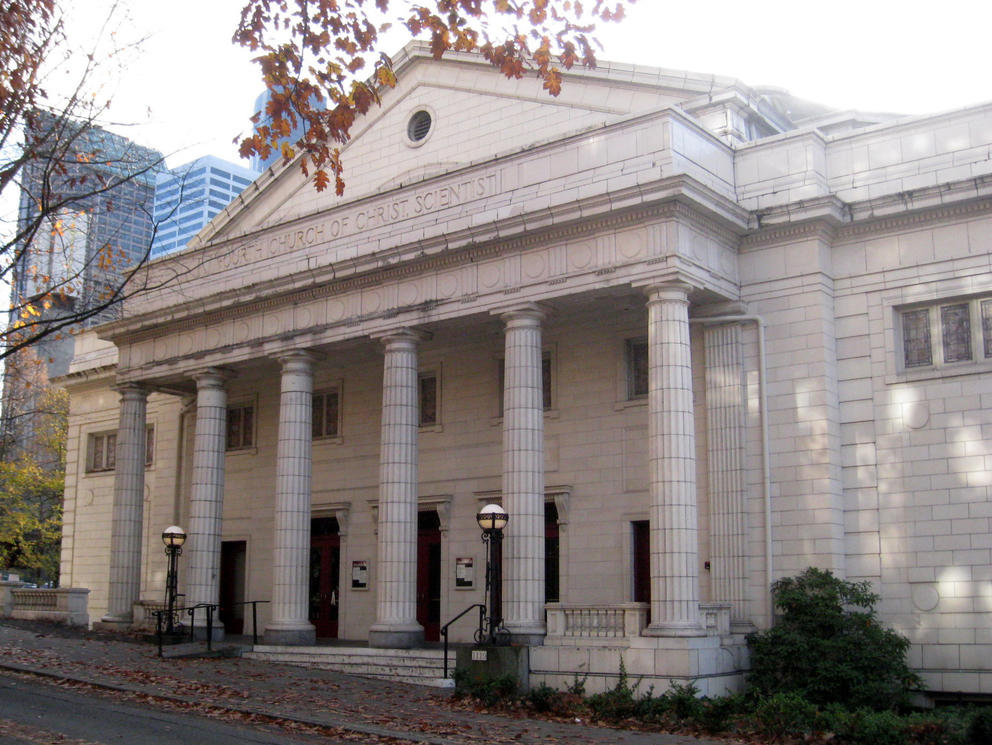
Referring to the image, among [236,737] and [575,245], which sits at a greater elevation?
[575,245]

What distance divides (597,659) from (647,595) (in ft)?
12.3

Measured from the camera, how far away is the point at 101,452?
35.5 meters

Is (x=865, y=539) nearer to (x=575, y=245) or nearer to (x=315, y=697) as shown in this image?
(x=575, y=245)

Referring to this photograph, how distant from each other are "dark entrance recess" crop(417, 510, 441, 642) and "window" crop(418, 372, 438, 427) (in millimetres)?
2158

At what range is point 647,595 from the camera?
22.2 m

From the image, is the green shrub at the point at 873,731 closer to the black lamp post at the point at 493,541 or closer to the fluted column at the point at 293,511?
the black lamp post at the point at 493,541

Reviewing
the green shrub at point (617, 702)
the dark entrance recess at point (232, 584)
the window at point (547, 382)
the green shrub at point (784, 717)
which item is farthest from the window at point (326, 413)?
the green shrub at point (784, 717)

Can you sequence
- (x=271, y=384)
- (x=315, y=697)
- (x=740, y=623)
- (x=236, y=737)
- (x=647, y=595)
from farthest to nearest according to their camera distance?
(x=271, y=384) → (x=647, y=595) → (x=740, y=623) → (x=315, y=697) → (x=236, y=737)

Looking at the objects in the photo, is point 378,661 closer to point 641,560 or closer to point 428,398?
point 641,560

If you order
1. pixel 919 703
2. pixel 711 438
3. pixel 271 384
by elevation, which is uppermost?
pixel 271 384

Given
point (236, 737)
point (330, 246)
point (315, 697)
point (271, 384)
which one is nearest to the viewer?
point (236, 737)

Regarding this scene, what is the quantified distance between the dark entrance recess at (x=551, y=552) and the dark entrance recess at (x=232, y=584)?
984cm

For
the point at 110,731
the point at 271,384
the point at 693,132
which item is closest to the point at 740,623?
the point at 693,132

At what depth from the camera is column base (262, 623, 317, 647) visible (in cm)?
2430
